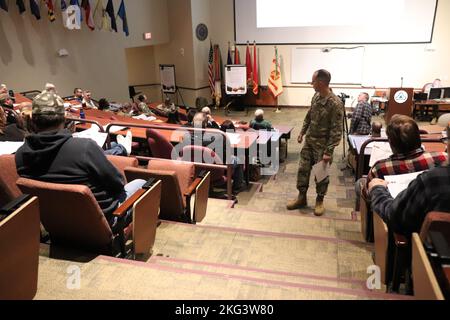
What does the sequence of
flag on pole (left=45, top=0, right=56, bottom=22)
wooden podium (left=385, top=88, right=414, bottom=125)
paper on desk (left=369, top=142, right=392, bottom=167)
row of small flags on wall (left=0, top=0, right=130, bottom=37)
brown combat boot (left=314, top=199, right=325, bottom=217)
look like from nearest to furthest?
paper on desk (left=369, top=142, right=392, bottom=167) → brown combat boot (left=314, top=199, right=325, bottom=217) → row of small flags on wall (left=0, top=0, right=130, bottom=37) → flag on pole (left=45, top=0, right=56, bottom=22) → wooden podium (left=385, top=88, right=414, bottom=125)

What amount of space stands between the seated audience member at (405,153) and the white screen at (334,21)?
8099mm

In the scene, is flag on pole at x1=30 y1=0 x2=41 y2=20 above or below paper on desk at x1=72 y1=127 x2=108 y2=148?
above

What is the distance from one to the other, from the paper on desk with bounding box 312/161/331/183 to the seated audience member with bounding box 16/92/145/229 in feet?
7.21

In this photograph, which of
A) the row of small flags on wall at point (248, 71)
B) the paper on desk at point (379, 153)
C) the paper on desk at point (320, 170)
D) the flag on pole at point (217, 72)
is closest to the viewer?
the paper on desk at point (379, 153)

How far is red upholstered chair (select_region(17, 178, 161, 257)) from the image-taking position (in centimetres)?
200

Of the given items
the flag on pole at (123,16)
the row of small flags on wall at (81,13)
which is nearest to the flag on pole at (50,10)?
the row of small flags on wall at (81,13)

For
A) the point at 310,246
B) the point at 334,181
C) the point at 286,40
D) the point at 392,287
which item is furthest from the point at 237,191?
the point at 286,40

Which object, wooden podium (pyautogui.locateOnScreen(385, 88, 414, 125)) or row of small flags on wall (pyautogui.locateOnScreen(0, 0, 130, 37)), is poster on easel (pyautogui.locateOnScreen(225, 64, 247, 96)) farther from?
wooden podium (pyautogui.locateOnScreen(385, 88, 414, 125))

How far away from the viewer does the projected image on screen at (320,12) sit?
30.5ft

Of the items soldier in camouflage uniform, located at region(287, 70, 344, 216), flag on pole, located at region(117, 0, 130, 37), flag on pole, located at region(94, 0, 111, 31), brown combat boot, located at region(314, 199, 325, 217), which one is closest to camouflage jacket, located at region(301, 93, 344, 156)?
soldier in camouflage uniform, located at region(287, 70, 344, 216)

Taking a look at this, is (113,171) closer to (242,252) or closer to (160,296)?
(160,296)

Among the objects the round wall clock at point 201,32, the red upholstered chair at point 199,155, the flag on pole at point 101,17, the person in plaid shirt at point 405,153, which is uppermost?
the flag on pole at point 101,17

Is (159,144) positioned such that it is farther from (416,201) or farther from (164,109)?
(164,109)

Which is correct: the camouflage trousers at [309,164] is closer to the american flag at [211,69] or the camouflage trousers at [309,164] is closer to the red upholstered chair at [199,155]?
the red upholstered chair at [199,155]
